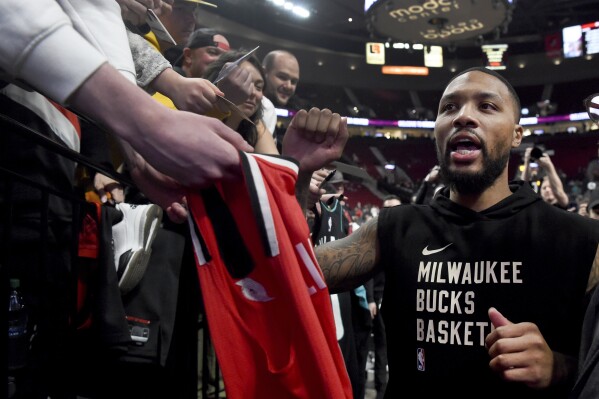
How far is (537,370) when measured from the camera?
4.40 feet

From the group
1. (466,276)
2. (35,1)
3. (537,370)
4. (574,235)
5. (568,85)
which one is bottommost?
(537,370)

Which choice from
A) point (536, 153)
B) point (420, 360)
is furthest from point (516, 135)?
point (536, 153)

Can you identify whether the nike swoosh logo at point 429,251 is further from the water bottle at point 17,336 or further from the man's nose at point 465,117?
the water bottle at point 17,336

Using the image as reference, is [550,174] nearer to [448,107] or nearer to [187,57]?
[448,107]

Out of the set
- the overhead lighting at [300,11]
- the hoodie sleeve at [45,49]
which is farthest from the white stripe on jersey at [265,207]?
the overhead lighting at [300,11]

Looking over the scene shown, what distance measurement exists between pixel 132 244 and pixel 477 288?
1.16 meters

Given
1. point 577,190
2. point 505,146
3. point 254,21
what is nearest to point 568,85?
point 577,190

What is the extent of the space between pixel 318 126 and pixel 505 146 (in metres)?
0.86

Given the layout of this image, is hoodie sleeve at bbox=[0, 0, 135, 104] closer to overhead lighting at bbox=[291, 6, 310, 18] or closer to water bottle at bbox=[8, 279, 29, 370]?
water bottle at bbox=[8, 279, 29, 370]

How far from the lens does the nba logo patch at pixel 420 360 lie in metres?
1.62

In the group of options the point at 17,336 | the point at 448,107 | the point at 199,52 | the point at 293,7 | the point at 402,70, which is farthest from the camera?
the point at 402,70

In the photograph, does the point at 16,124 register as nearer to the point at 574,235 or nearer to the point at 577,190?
the point at 574,235

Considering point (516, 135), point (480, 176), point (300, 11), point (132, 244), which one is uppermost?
point (300, 11)

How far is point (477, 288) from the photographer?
1.63m
